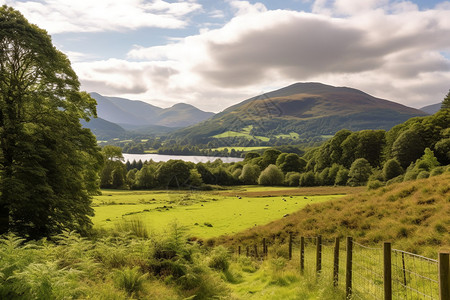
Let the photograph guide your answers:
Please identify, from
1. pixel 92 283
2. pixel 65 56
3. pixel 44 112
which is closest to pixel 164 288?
pixel 92 283

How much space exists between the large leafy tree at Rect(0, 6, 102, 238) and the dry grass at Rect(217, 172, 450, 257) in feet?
51.5

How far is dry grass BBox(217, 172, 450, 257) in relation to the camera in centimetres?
1614

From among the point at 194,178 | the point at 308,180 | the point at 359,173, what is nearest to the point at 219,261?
the point at 359,173

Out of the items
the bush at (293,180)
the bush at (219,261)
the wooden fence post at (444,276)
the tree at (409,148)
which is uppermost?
the tree at (409,148)

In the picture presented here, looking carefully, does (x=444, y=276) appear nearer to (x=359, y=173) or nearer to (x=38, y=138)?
(x=38, y=138)

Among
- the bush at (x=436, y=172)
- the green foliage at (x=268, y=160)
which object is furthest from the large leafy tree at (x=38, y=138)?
the green foliage at (x=268, y=160)

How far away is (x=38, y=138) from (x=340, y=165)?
312 ft

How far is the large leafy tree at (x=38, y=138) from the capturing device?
53.9 ft

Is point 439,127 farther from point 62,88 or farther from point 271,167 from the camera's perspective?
point 62,88

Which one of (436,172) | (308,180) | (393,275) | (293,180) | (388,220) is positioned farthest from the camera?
(293,180)

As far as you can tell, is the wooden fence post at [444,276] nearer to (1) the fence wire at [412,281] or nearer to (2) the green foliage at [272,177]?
(1) the fence wire at [412,281]

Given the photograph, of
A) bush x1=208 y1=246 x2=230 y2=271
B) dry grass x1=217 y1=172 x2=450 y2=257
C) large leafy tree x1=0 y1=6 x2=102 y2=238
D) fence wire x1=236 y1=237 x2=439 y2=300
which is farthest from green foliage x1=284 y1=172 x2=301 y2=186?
bush x1=208 y1=246 x2=230 y2=271

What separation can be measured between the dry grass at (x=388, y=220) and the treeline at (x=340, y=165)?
45.0 meters

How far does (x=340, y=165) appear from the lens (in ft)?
318
